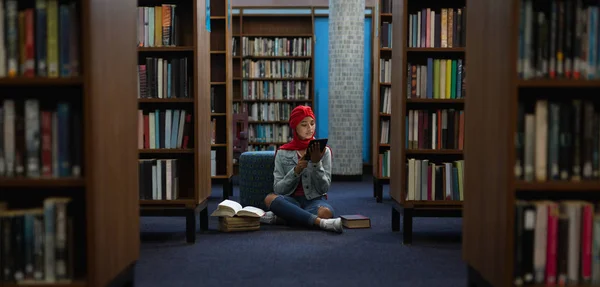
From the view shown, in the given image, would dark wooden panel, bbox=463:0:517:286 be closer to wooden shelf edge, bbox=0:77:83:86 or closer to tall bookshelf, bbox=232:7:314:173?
wooden shelf edge, bbox=0:77:83:86

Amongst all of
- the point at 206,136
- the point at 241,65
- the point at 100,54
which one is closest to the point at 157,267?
the point at 206,136

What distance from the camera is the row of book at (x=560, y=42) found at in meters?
1.98

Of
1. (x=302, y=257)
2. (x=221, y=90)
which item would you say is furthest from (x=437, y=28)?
(x=221, y=90)

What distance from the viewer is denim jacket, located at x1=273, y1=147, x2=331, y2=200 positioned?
450cm

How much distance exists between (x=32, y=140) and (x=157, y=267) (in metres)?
1.46

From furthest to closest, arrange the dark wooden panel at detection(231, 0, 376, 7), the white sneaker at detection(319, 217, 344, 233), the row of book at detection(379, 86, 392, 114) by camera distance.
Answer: the dark wooden panel at detection(231, 0, 376, 7) → the row of book at detection(379, 86, 392, 114) → the white sneaker at detection(319, 217, 344, 233)

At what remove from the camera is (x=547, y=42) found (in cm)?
200

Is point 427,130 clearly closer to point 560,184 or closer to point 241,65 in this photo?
point 560,184

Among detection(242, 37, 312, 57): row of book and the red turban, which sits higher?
detection(242, 37, 312, 57): row of book

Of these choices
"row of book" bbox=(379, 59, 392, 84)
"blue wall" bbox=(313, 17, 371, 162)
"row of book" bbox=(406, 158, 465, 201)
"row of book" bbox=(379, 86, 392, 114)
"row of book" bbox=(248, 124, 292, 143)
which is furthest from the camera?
"blue wall" bbox=(313, 17, 371, 162)

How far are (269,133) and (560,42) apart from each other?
22.4 ft

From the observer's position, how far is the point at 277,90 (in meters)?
8.62

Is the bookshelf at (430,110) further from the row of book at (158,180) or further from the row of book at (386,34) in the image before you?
the row of book at (386,34)

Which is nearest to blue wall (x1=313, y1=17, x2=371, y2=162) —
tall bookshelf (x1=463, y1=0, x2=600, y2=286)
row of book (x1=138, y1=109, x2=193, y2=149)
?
row of book (x1=138, y1=109, x2=193, y2=149)
